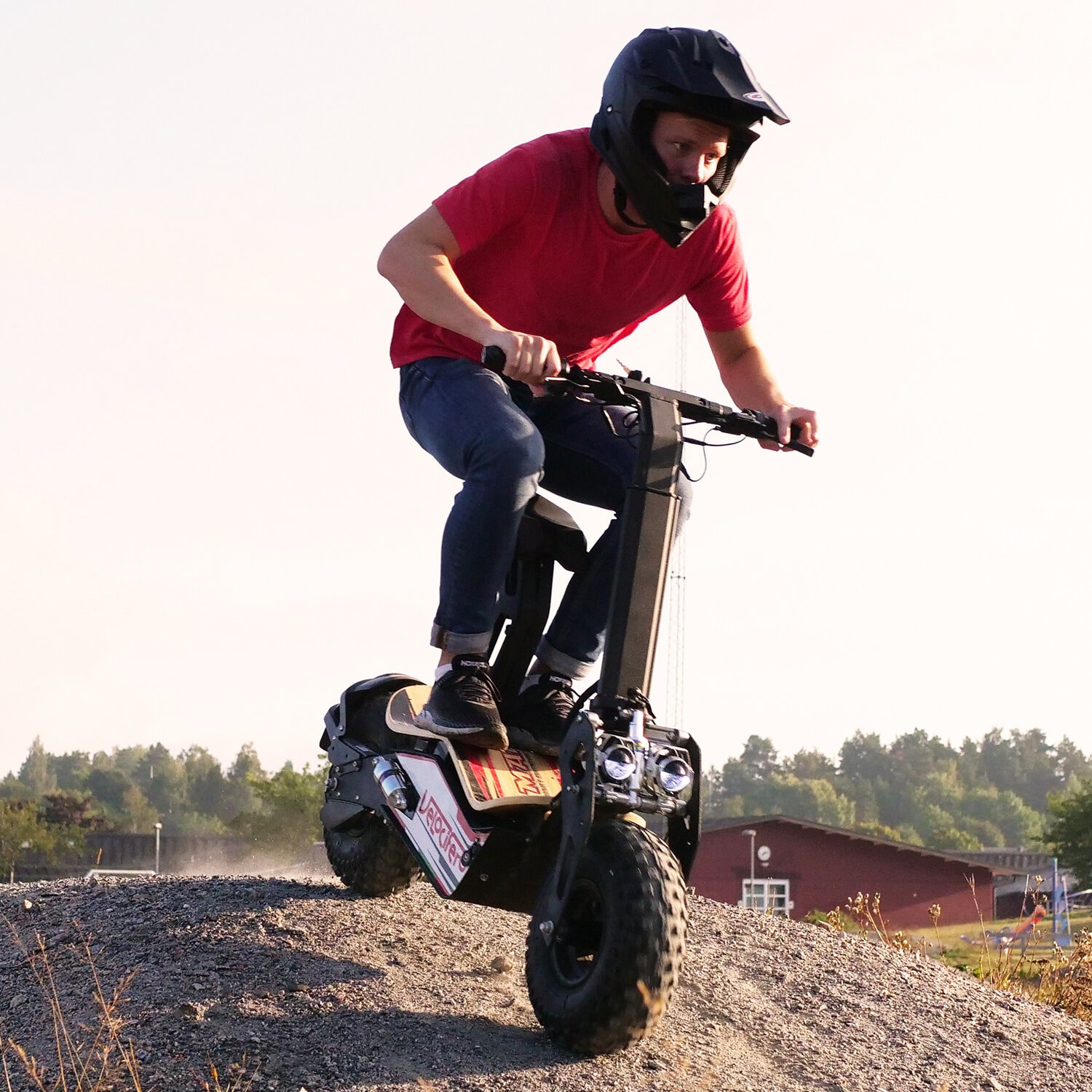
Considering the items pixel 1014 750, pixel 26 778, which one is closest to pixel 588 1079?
pixel 26 778

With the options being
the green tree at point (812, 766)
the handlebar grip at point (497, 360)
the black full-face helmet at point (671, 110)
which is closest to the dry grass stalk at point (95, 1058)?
the handlebar grip at point (497, 360)

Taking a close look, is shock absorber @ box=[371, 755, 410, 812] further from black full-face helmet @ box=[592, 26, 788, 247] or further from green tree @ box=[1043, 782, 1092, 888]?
green tree @ box=[1043, 782, 1092, 888]

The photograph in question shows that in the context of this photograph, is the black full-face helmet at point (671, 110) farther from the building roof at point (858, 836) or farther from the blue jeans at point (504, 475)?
the building roof at point (858, 836)

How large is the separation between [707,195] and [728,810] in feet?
435

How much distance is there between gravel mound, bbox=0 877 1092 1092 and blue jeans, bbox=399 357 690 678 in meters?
1.01

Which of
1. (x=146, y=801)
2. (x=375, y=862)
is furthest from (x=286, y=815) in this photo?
(x=146, y=801)

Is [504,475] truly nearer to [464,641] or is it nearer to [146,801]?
[464,641]

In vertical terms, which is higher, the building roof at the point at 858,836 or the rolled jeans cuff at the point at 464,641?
the building roof at the point at 858,836

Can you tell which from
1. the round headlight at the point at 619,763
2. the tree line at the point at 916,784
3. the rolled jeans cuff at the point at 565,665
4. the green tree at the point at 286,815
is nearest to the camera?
the round headlight at the point at 619,763

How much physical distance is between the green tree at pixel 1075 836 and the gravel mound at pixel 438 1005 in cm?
3726

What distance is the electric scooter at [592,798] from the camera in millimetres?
3285

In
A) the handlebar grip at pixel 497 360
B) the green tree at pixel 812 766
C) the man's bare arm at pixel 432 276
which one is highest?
the green tree at pixel 812 766

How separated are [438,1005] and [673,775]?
0.99 metres

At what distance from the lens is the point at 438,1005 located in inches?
153
